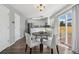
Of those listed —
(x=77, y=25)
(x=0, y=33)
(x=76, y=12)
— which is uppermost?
(x=76, y=12)

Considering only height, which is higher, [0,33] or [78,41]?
[0,33]

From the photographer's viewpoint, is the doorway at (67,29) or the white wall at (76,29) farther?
the doorway at (67,29)

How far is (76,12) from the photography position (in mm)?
4113

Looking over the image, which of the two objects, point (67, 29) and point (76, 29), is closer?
point (76, 29)

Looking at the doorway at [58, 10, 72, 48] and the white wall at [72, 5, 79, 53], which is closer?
the white wall at [72, 5, 79, 53]
